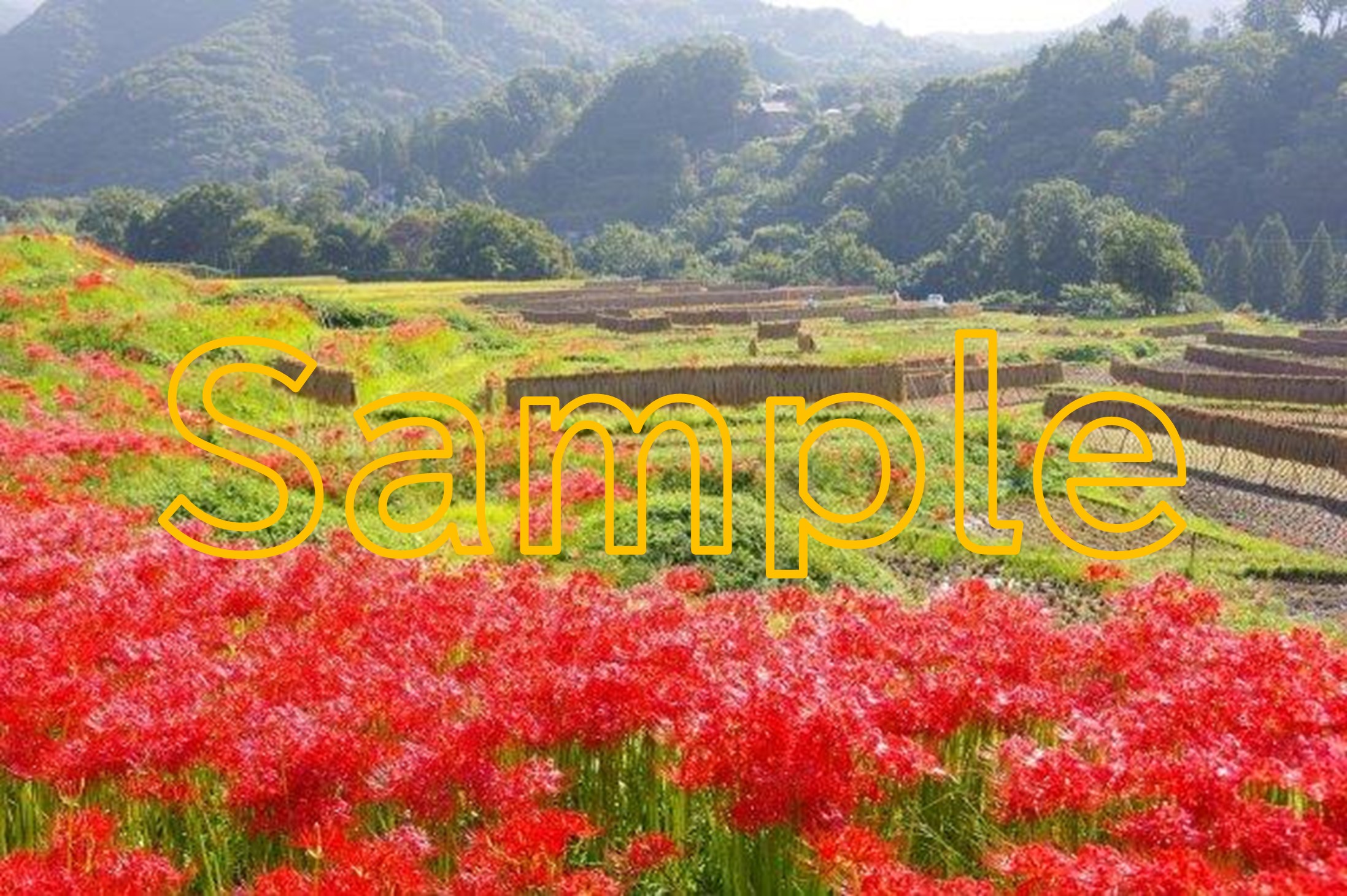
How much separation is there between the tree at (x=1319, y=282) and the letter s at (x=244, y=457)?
8534 centimetres

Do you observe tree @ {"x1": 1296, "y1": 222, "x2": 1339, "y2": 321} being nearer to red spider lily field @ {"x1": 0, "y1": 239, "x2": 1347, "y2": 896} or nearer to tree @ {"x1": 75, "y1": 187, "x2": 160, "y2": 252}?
tree @ {"x1": 75, "y1": 187, "x2": 160, "y2": 252}

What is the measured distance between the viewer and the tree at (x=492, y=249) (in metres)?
107

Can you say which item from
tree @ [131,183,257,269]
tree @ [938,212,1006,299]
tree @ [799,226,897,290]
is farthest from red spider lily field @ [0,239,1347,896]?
tree @ [799,226,897,290]

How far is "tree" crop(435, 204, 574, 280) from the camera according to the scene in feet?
352

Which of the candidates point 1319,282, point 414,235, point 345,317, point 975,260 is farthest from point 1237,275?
point 345,317

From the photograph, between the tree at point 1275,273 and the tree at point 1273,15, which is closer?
the tree at point 1275,273

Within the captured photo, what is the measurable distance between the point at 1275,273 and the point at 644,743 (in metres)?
106

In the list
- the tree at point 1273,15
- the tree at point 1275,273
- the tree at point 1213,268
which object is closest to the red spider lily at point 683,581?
the tree at point 1275,273

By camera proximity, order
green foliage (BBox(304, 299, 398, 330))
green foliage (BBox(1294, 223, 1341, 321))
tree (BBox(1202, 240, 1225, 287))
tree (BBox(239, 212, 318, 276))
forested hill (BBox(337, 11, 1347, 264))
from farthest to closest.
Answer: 1. forested hill (BBox(337, 11, 1347, 264))
2. tree (BBox(1202, 240, 1225, 287))
3. tree (BBox(239, 212, 318, 276))
4. green foliage (BBox(1294, 223, 1341, 321))
5. green foliage (BBox(304, 299, 398, 330))

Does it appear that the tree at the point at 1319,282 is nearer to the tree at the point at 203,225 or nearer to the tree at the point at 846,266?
the tree at the point at 846,266

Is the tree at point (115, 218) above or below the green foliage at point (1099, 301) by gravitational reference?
above

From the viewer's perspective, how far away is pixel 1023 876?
4.79m

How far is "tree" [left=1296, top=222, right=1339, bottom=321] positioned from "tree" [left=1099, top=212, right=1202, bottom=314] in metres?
20.1

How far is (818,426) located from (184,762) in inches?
940
